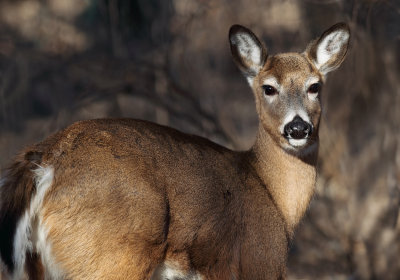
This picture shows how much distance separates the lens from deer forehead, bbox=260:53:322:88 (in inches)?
246

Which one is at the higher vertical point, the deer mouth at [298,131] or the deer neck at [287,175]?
the deer mouth at [298,131]

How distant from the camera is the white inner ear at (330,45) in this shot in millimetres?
6609

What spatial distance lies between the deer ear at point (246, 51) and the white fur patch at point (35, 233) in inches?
87.8

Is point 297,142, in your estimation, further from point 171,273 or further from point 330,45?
point 171,273

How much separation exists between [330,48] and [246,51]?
71 centimetres

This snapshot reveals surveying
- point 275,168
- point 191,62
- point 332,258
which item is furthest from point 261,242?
point 191,62

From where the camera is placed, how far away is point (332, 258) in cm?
962

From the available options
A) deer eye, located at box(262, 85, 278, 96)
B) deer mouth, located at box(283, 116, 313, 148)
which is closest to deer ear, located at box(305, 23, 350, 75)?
deer eye, located at box(262, 85, 278, 96)

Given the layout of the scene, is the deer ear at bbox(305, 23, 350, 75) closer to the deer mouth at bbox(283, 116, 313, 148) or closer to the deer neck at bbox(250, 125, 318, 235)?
the deer neck at bbox(250, 125, 318, 235)

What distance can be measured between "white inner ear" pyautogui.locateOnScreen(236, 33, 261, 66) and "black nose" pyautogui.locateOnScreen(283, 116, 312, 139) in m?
0.86

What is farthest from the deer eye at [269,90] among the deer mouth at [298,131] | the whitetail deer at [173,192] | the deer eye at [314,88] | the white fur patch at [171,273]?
the white fur patch at [171,273]

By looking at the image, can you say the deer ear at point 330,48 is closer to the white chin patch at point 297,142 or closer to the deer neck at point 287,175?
the deer neck at point 287,175

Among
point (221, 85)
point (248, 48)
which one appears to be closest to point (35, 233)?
point (248, 48)

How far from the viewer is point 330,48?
6676mm
